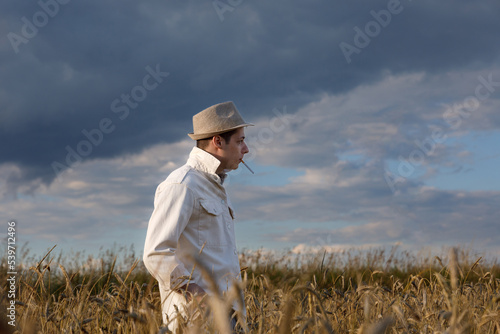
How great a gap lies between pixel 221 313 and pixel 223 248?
317cm

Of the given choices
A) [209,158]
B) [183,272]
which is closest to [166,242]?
[183,272]

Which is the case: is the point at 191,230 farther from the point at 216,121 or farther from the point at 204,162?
the point at 216,121

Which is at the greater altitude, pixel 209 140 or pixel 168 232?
pixel 209 140

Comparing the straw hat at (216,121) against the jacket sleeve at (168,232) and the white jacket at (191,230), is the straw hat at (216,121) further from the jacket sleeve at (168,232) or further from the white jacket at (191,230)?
the jacket sleeve at (168,232)

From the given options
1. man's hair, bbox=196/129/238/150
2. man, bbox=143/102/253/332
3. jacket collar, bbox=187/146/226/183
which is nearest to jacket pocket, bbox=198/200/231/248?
man, bbox=143/102/253/332

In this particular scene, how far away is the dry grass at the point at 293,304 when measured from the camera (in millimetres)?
1738

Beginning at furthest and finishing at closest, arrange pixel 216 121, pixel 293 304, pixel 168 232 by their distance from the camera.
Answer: pixel 216 121
pixel 168 232
pixel 293 304

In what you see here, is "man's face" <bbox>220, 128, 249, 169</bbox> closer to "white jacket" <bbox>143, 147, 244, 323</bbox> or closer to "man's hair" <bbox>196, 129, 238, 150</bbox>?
"man's hair" <bbox>196, 129, 238, 150</bbox>

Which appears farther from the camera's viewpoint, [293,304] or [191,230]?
[191,230]

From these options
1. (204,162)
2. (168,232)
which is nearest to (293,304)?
(168,232)

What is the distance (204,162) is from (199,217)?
57 cm

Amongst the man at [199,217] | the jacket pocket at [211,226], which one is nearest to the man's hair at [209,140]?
the man at [199,217]

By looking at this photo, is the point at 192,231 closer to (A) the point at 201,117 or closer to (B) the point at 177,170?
(B) the point at 177,170

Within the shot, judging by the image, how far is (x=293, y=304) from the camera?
52.7 inches
